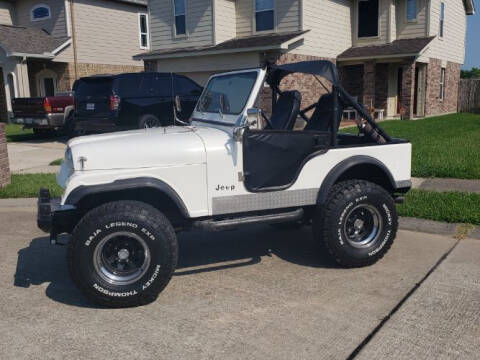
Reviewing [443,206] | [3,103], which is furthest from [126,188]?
[3,103]

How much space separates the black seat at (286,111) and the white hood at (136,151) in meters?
1.11

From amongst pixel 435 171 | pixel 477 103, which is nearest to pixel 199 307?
pixel 435 171

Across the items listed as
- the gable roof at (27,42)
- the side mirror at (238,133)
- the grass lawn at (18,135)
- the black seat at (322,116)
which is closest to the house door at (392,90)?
the grass lawn at (18,135)

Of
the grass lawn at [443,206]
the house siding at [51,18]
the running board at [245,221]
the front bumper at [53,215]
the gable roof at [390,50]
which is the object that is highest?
the house siding at [51,18]

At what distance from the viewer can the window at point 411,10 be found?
72.5ft

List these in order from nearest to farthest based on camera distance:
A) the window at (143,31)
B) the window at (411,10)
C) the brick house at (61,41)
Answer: the window at (411,10) < the brick house at (61,41) < the window at (143,31)

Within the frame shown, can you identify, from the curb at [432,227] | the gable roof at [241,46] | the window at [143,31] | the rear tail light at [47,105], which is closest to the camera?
the curb at [432,227]

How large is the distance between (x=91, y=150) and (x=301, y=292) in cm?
218

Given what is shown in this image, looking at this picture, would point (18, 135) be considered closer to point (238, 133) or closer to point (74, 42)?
point (74, 42)

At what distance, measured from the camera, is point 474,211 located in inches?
268

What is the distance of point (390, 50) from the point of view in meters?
21.0

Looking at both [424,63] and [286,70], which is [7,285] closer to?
[286,70]

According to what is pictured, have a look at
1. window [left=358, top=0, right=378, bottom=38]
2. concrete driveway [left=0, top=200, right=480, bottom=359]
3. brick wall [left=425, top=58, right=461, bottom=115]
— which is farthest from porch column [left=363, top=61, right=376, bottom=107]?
concrete driveway [left=0, top=200, right=480, bottom=359]

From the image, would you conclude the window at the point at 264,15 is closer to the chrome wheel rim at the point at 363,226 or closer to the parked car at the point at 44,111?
the parked car at the point at 44,111
